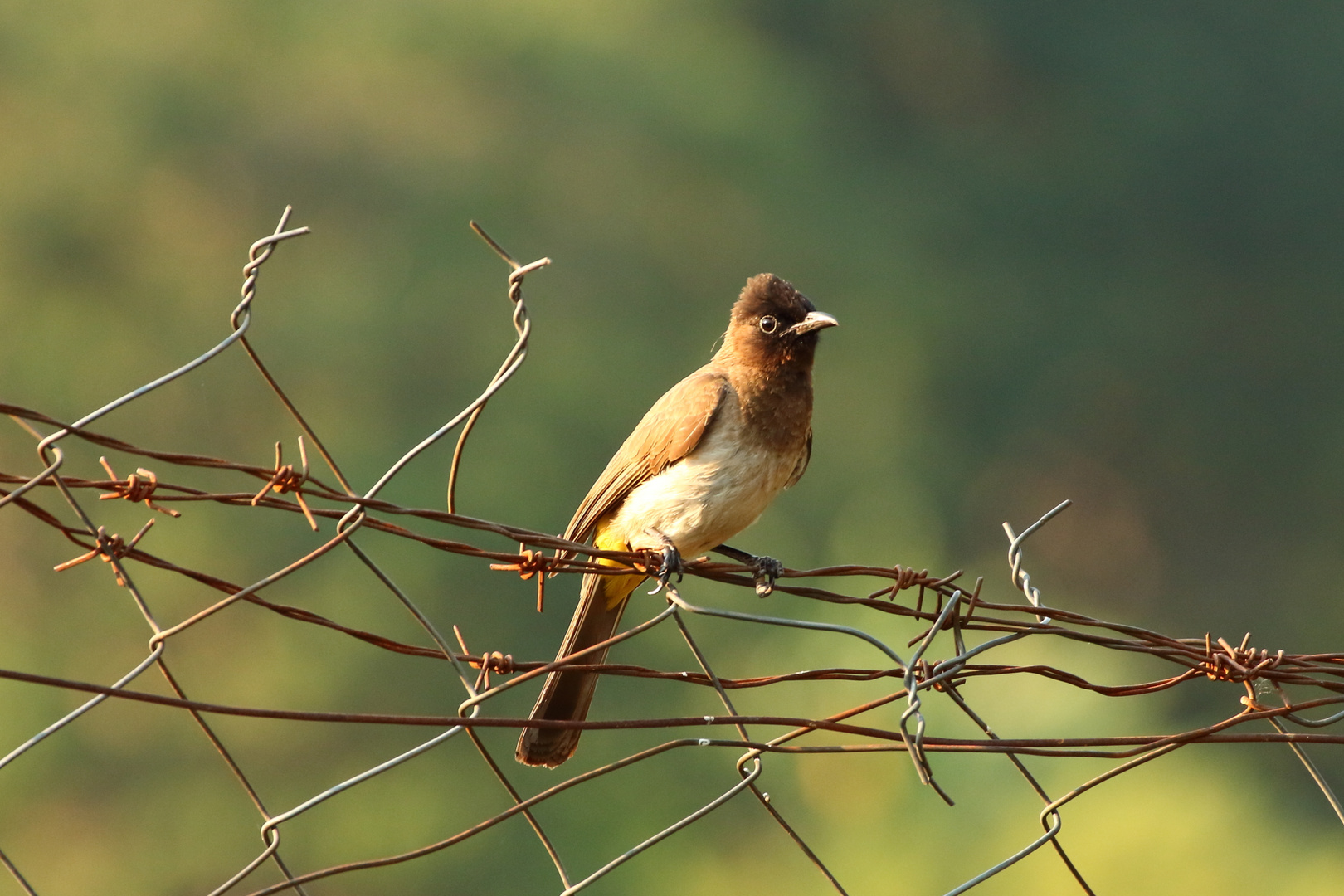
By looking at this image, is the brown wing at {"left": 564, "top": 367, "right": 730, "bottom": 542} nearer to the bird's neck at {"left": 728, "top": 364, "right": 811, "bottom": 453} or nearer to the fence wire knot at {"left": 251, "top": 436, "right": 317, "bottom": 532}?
the bird's neck at {"left": 728, "top": 364, "right": 811, "bottom": 453}

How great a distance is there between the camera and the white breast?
4.02m

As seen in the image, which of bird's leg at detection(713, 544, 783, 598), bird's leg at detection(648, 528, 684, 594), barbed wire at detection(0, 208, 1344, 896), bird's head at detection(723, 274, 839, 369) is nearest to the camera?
barbed wire at detection(0, 208, 1344, 896)

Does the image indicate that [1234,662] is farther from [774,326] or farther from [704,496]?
[774,326]

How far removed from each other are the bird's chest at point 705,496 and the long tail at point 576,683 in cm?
17

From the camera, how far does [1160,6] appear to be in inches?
1003

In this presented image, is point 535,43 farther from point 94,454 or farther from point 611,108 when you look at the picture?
point 94,454

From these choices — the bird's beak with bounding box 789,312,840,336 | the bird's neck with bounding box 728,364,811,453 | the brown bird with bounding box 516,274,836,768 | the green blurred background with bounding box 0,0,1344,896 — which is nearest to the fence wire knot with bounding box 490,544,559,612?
the brown bird with bounding box 516,274,836,768

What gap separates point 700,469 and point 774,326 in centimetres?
62

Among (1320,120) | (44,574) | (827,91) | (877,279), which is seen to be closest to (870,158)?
(827,91)

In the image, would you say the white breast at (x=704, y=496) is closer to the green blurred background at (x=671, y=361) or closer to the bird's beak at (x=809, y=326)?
the bird's beak at (x=809, y=326)

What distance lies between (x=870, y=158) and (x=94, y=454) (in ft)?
44.6

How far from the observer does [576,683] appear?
3.81 meters

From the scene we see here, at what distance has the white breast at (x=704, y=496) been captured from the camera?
158 inches

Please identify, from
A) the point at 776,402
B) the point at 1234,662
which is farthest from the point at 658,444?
the point at 1234,662
